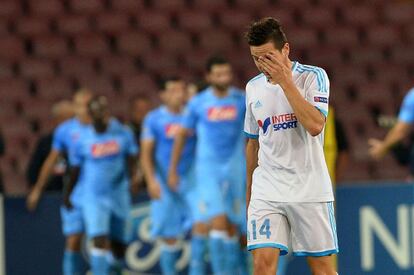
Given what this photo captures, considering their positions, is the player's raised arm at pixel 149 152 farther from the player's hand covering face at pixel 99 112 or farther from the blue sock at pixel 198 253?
the blue sock at pixel 198 253

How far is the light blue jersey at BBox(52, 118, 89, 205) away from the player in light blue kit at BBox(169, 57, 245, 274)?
3.89 ft

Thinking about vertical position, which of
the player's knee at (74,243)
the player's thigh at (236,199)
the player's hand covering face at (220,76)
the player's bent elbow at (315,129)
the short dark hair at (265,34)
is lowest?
the player's knee at (74,243)

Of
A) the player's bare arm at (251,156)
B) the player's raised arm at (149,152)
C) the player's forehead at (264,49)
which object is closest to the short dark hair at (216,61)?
the player's raised arm at (149,152)

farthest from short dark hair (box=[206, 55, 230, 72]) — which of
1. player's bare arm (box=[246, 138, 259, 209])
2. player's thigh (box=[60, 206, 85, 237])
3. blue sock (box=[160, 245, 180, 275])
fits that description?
player's bare arm (box=[246, 138, 259, 209])

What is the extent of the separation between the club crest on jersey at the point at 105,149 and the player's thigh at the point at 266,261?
14.0ft

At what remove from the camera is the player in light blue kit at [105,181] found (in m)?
9.59

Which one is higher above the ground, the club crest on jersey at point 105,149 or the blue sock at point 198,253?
the club crest on jersey at point 105,149

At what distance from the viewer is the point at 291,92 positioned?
5270mm

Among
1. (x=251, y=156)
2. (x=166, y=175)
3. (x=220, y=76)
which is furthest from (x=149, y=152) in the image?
(x=251, y=156)

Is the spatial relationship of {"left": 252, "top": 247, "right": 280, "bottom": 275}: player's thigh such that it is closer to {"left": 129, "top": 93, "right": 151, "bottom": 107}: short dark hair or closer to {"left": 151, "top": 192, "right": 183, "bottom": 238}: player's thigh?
{"left": 151, "top": 192, "right": 183, "bottom": 238}: player's thigh

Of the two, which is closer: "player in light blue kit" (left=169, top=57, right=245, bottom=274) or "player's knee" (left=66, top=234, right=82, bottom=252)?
"player in light blue kit" (left=169, top=57, right=245, bottom=274)

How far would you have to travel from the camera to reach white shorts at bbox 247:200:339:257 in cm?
562

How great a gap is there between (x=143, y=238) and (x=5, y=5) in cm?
403

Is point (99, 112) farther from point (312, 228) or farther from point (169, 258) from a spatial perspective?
point (312, 228)
